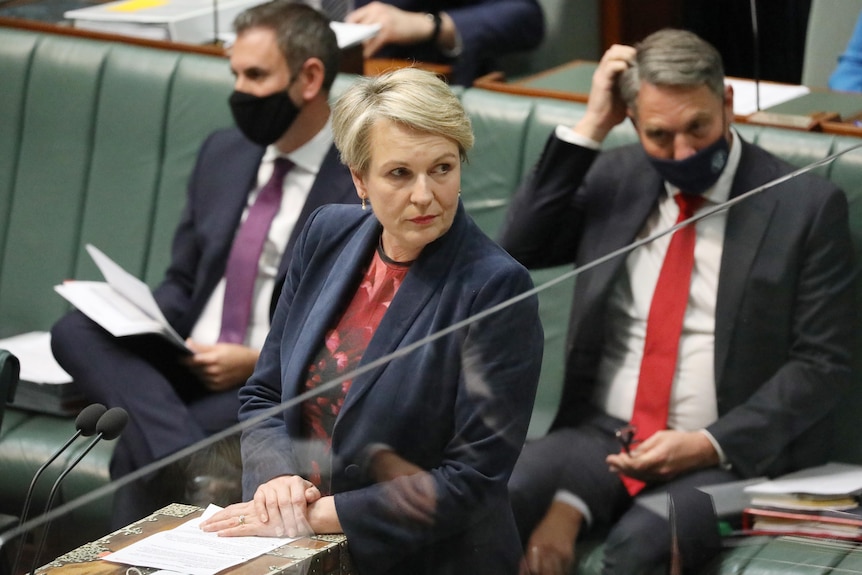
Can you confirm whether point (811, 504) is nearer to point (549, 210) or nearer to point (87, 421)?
point (549, 210)

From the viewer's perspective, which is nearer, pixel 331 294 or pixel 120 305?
pixel 331 294

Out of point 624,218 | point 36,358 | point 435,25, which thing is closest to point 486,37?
point 435,25

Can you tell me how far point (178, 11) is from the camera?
118 inches

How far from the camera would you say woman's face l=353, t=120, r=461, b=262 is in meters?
1.20

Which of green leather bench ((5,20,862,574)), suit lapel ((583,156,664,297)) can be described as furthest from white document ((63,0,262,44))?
suit lapel ((583,156,664,297))

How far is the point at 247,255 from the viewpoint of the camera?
7.40ft

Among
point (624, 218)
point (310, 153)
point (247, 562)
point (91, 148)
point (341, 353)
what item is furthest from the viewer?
point (91, 148)

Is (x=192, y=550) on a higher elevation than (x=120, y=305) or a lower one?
higher

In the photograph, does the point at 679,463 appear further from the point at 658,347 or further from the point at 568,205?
the point at 568,205

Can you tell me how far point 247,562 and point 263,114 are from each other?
1.41 meters

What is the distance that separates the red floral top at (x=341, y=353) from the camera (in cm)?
110

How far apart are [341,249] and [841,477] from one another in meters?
0.50

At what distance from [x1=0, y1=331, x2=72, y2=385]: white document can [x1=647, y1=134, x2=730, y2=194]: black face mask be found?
1.28 m

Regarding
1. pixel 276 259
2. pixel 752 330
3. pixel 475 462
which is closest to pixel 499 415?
pixel 475 462
